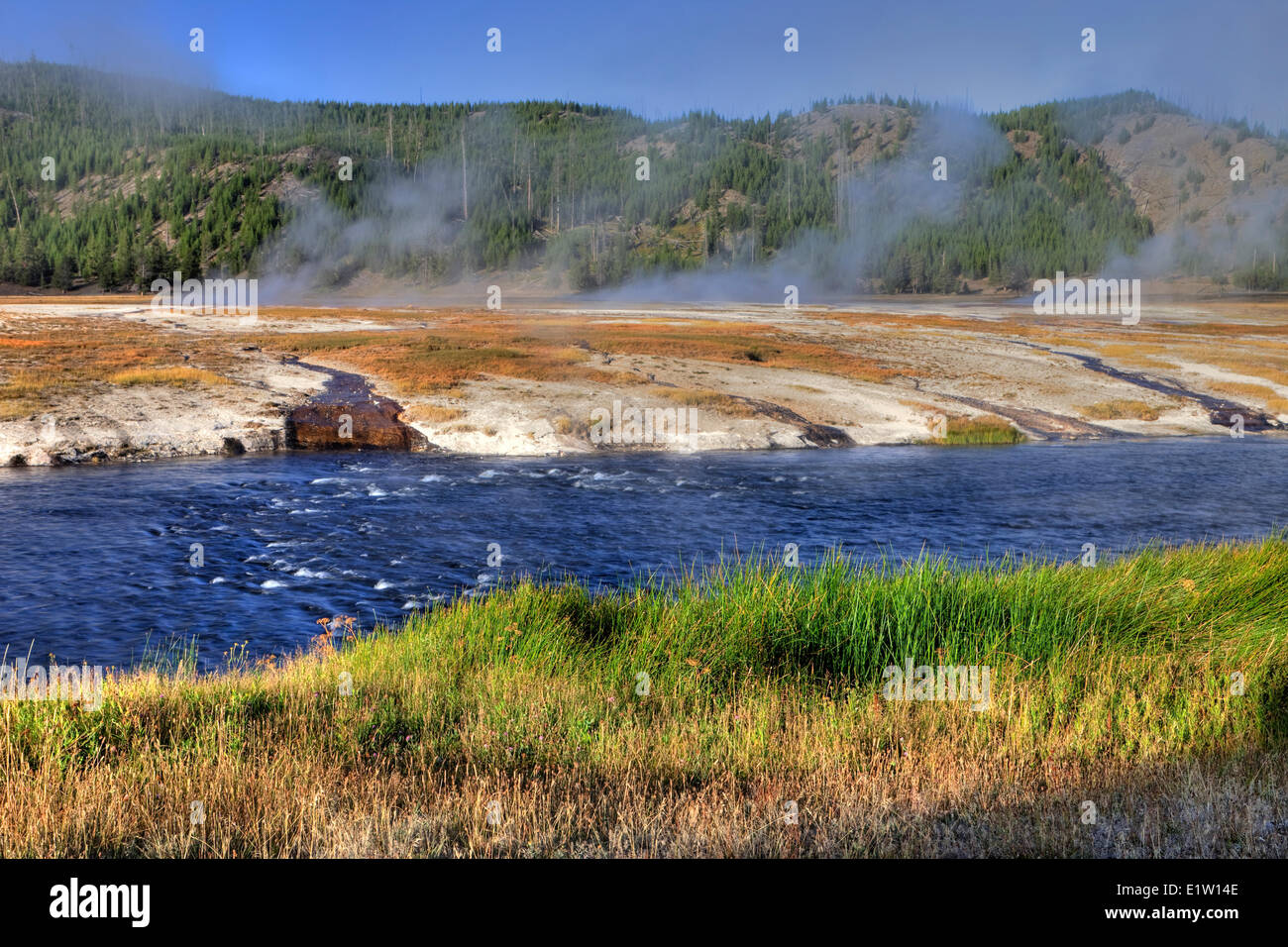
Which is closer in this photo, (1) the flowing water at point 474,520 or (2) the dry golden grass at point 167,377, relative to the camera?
(1) the flowing water at point 474,520

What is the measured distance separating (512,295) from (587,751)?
6452 inches

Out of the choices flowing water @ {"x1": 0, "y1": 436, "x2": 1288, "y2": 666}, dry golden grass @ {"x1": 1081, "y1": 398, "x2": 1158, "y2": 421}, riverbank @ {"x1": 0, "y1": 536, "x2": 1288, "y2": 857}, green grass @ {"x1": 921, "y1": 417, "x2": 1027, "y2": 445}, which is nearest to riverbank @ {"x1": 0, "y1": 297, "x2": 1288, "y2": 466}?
dry golden grass @ {"x1": 1081, "y1": 398, "x2": 1158, "y2": 421}

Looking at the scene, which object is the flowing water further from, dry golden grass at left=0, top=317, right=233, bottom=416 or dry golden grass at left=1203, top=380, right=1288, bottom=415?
dry golden grass at left=1203, top=380, right=1288, bottom=415

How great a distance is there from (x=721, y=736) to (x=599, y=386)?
3422 cm

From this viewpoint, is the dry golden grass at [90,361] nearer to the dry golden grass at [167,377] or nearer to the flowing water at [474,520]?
the dry golden grass at [167,377]

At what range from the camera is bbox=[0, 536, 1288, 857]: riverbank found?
6.67 metres

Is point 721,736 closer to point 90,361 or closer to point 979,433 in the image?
point 979,433

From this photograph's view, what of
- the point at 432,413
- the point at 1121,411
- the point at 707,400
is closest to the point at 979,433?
the point at 1121,411

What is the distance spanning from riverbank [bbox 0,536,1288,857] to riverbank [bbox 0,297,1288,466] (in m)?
21.8

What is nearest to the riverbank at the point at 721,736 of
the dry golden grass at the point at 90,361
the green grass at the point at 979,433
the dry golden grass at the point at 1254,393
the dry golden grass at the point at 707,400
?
the green grass at the point at 979,433

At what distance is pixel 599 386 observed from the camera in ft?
139

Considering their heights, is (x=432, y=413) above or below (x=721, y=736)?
above

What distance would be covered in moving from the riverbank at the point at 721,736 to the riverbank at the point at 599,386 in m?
21.8

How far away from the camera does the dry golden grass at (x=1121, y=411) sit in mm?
40656
